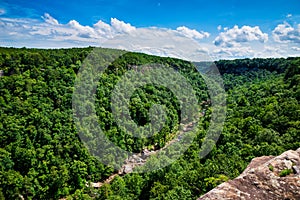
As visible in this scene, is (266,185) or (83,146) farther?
(83,146)

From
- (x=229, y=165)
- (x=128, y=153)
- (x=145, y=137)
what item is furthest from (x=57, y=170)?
(x=229, y=165)

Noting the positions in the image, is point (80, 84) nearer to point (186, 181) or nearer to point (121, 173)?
point (121, 173)

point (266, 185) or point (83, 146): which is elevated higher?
point (266, 185)

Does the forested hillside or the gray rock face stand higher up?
the gray rock face

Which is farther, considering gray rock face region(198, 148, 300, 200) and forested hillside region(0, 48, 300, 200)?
forested hillside region(0, 48, 300, 200)
